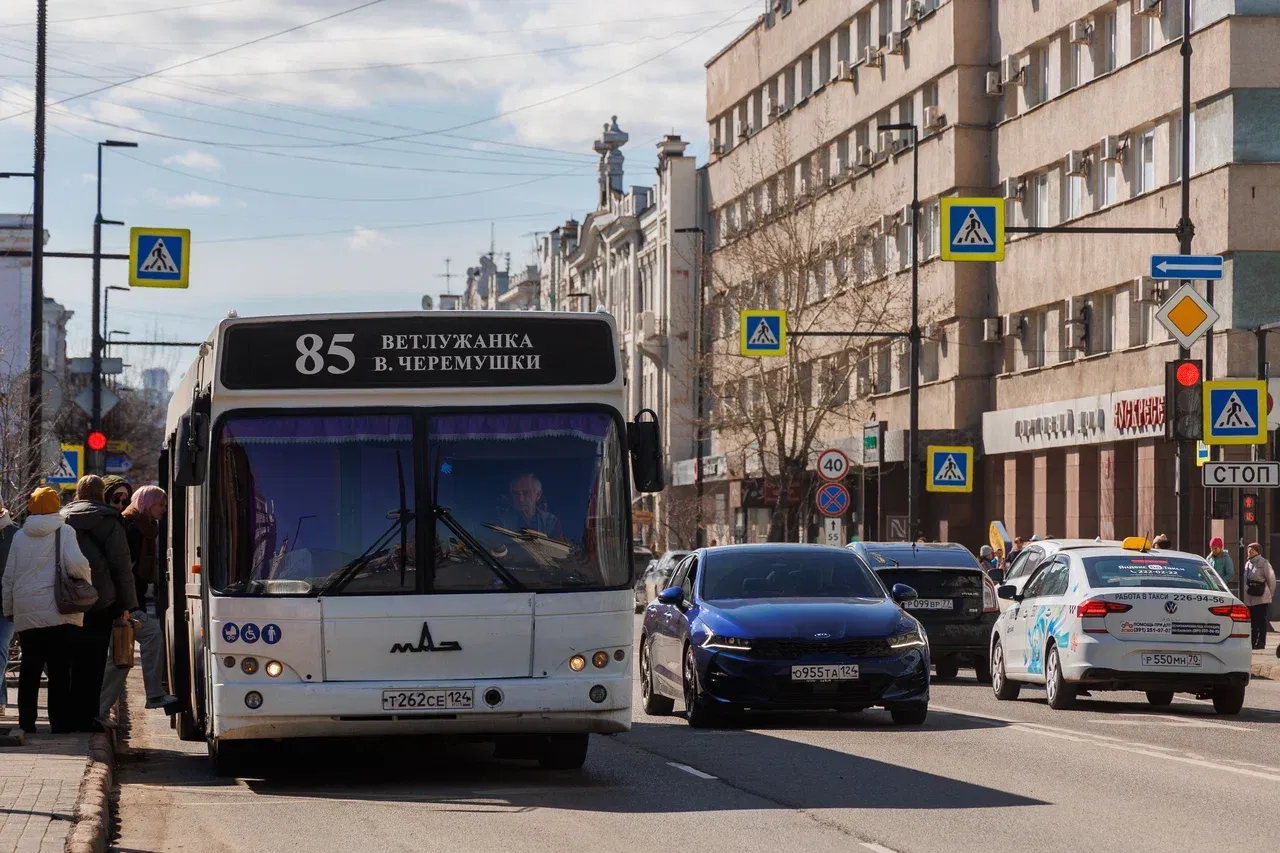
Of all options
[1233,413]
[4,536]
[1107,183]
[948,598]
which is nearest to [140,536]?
[4,536]

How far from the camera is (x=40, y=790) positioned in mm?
11938

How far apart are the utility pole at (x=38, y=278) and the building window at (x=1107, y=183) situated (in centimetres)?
2293

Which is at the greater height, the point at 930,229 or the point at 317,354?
the point at 930,229

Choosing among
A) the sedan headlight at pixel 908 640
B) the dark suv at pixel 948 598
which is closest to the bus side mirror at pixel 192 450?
the sedan headlight at pixel 908 640

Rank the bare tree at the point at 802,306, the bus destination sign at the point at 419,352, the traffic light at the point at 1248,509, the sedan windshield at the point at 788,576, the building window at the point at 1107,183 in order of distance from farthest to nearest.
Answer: the bare tree at the point at 802,306, the building window at the point at 1107,183, the traffic light at the point at 1248,509, the sedan windshield at the point at 788,576, the bus destination sign at the point at 419,352

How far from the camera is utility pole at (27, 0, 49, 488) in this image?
3136 centimetres

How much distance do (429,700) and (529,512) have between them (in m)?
1.24

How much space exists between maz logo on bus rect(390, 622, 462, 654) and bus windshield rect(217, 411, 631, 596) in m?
0.26

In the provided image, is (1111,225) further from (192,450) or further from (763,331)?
(192,450)

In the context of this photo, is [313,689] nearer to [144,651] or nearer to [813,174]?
[144,651]

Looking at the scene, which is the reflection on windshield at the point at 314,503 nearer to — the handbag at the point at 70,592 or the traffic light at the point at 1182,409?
the handbag at the point at 70,592

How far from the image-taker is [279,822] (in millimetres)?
11977

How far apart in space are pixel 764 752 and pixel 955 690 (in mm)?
9064

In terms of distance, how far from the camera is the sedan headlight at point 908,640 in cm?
1803
